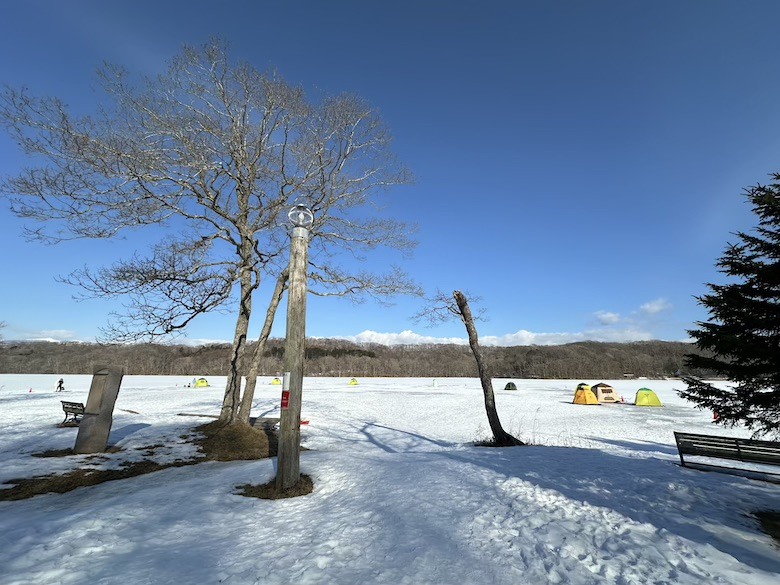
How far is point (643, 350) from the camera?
137m

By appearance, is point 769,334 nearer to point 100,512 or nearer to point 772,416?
point 772,416

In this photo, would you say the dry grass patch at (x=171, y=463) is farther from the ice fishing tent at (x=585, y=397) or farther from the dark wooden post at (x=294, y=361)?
the ice fishing tent at (x=585, y=397)

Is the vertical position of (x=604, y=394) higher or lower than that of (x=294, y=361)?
lower

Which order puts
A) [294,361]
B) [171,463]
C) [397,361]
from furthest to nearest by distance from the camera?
[397,361]
[171,463]
[294,361]

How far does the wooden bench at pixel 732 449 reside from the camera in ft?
24.1

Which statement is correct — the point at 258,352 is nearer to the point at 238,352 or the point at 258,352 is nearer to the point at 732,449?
the point at 238,352

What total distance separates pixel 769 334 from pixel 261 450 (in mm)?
10519

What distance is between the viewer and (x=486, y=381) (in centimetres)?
1246

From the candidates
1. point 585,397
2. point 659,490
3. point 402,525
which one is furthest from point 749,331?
point 585,397

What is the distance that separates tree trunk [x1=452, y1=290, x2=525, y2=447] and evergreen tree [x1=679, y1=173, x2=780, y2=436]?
21.3ft

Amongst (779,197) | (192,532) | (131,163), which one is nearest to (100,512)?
(192,532)

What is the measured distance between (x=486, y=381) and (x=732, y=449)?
6.04 metres

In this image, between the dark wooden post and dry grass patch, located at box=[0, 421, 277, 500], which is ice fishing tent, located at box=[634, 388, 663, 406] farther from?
the dark wooden post

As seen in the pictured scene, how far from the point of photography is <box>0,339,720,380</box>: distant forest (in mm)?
97625
